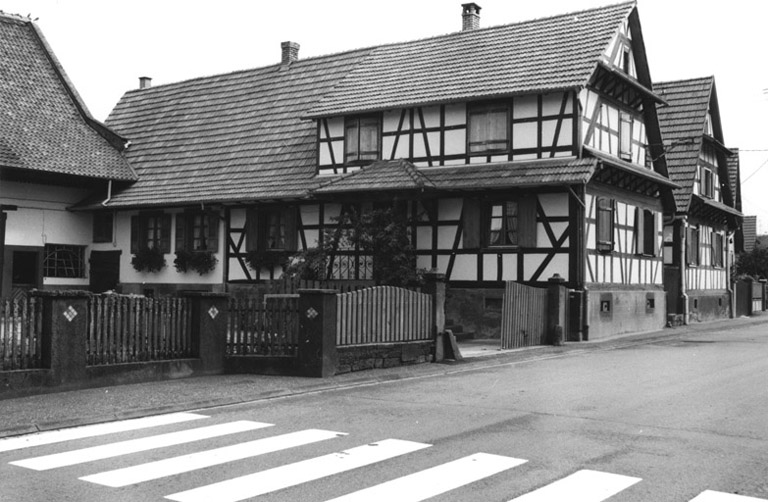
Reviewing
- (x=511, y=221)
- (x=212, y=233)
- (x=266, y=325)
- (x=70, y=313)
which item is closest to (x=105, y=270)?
(x=212, y=233)

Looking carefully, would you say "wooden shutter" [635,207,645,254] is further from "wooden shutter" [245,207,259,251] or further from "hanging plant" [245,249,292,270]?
"wooden shutter" [245,207,259,251]

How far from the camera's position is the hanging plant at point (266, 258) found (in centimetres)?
2838

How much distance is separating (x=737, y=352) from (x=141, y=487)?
655 inches

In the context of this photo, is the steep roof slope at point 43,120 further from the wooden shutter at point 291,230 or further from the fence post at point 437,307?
the fence post at point 437,307

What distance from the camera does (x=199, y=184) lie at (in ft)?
99.8

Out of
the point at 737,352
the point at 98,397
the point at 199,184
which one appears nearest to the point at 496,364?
the point at 737,352

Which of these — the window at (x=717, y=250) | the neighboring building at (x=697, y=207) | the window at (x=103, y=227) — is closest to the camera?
the window at (x=103, y=227)

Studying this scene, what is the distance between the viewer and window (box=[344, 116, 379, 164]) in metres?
27.5

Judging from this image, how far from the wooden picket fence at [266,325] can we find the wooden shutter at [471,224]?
35.5 feet

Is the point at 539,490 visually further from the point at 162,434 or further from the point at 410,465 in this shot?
the point at 162,434

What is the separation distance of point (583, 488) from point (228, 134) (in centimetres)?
2757

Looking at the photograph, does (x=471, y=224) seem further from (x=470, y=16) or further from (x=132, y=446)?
(x=132, y=446)

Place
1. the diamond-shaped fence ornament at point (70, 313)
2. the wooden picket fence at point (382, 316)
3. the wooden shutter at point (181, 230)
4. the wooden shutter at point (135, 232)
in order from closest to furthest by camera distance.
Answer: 1. the diamond-shaped fence ornament at point (70, 313)
2. the wooden picket fence at point (382, 316)
3. the wooden shutter at point (181, 230)
4. the wooden shutter at point (135, 232)

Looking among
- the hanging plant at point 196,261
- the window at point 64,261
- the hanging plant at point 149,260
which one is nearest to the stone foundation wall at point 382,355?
the hanging plant at point 196,261
